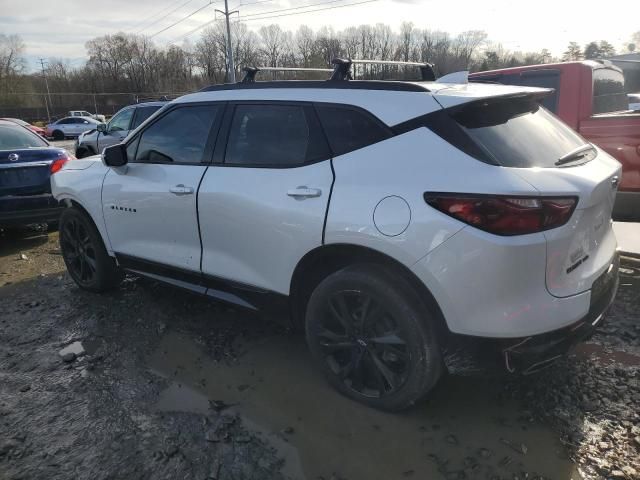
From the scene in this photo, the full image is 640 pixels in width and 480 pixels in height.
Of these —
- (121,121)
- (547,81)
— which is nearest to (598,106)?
(547,81)

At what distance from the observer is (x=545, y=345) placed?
2328 mm

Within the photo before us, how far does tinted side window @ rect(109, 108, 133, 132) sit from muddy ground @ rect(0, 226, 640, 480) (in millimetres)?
7777

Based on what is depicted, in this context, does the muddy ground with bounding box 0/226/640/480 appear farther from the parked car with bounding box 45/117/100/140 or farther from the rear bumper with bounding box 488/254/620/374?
the parked car with bounding box 45/117/100/140

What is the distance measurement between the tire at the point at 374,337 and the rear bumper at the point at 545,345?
0.35 meters

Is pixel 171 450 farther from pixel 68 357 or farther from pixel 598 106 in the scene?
pixel 598 106

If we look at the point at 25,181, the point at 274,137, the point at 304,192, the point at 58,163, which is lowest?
the point at 25,181

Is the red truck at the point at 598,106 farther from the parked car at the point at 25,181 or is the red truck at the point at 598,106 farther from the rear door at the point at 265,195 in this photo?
the parked car at the point at 25,181

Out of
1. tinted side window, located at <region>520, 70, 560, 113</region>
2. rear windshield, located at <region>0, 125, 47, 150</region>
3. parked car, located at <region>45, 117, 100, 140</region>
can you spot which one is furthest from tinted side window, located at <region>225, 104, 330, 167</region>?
parked car, located at <region>45, 117, 100, 140</region>

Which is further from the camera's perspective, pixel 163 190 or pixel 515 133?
pixel 163 190

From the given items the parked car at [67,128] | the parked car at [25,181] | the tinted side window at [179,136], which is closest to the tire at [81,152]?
the parked car at [25,181]

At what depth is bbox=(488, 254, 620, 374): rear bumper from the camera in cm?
231

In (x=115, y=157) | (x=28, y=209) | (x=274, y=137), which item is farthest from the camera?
(x=28, y=209)

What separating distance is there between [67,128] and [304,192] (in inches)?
1289

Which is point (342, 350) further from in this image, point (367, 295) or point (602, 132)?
point (602, 132)
